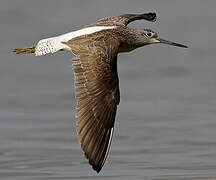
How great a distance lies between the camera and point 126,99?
42.0 feet

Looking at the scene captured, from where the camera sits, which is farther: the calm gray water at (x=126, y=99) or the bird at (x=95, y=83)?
the calm gray water at (x=126, y=99)

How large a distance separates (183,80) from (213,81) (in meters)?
0.51

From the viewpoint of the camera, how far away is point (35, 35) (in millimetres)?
15844

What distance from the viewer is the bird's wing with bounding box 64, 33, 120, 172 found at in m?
8.38

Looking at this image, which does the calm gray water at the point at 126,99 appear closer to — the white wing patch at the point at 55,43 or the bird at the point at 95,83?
the bird at the point at 95,83

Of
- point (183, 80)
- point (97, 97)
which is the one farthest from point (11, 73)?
point (97, 97)

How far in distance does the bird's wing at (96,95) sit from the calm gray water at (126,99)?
0.92 m

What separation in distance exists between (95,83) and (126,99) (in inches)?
156

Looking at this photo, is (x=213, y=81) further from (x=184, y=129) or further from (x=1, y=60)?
(x=1, y=60)

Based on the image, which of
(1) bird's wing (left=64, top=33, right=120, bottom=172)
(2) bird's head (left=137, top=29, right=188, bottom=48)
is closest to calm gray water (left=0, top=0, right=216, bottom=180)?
(1) bird's wing (left=64, top=33, right=120, bottom=172)

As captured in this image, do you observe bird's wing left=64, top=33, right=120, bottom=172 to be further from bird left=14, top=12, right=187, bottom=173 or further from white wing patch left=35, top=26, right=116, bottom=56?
white wing patch left=35, top=26, right=116, bottom=56

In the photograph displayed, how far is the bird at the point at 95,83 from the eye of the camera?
27.6ft

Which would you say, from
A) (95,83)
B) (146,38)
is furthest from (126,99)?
(95,83)

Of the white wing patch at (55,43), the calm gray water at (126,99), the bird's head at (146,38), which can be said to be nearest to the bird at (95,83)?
the white wing patch at (55,43)
